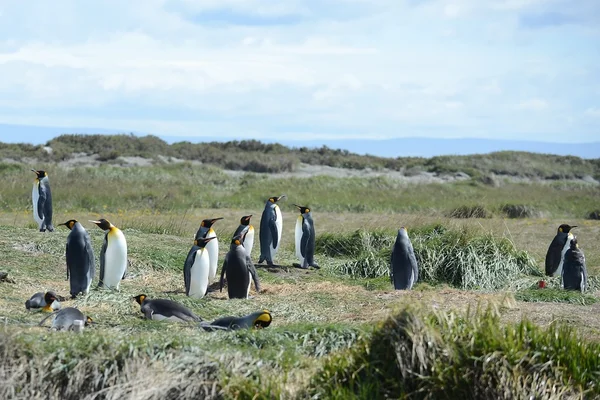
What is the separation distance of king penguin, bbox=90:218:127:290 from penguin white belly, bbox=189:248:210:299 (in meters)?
0.86

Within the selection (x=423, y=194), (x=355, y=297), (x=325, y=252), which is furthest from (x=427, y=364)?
(x=423, y=194)

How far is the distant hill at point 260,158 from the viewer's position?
131 feet

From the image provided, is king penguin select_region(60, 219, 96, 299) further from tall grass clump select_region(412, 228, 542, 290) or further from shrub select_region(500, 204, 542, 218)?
shrub select_region(500, 204, 542, 218)

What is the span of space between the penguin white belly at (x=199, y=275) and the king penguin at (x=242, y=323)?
80.9 inches

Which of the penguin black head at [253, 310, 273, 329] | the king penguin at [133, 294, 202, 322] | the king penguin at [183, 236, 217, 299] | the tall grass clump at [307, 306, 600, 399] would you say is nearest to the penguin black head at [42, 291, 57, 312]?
the king penguin at [133, 294, 202, 322]

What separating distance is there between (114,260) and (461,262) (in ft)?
17.1

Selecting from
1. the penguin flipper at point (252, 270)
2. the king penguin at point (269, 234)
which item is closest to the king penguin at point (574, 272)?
the king penguin at point (269, 234)

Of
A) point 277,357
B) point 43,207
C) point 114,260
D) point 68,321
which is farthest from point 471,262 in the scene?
point 43,207

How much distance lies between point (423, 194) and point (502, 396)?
22339 mm

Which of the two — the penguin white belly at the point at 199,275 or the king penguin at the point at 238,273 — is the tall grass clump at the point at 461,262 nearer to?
the king penguin at the point at 238,273

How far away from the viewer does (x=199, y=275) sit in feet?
31.0

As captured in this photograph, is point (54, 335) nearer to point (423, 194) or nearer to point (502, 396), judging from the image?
point (502, 396)

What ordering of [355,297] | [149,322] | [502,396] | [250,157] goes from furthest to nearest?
[250,157] < [355,297] < [149,322] < [502,396]

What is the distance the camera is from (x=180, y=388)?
19.4 feet
